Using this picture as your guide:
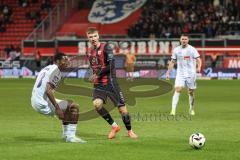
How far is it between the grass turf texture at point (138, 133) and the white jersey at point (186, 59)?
1.27m

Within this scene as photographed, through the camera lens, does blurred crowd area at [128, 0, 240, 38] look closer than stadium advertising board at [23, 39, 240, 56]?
No

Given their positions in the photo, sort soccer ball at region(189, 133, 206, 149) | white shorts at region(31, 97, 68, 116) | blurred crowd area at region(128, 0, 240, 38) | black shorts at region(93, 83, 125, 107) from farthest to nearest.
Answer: blurred crowd area at region(128, 0, 240, 38)
black shorts at region(93, 83, 125, 107)
white shorts at region(31, 97, 68, 116)
soccer ball at region(189, 133, 206, 149)

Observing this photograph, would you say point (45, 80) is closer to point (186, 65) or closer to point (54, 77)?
point (54, 77)

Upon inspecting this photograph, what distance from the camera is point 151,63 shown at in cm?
4294

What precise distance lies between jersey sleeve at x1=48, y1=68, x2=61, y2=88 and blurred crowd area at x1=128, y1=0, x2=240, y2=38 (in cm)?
3226

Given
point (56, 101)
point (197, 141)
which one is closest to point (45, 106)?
point (56, 101)

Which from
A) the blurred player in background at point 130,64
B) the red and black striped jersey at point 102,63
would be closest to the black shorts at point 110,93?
the red and black striped jersey at point 102,63

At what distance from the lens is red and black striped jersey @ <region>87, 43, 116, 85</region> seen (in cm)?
1366

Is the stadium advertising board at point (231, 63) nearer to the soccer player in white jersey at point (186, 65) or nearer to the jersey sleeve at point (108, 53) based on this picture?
the soccer player in white jersey at point (186, 65)

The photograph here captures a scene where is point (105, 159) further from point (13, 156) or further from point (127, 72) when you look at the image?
point (127, 72)

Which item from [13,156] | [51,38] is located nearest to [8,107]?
[13,156]

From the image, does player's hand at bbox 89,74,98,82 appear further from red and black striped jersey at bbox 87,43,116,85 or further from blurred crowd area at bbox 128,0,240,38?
blurred crowd area at bbox 128,0,240,38

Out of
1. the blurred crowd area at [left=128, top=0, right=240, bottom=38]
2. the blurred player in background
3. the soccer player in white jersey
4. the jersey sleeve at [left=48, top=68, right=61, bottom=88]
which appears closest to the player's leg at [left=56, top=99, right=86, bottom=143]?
the jersey sleeve at [left=48, top=68, right=61, bottom=88]

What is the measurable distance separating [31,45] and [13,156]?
36.8 m
